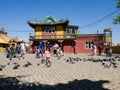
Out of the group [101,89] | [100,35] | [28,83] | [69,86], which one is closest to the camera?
[101,89]

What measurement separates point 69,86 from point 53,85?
64 centimetres

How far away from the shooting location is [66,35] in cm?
4669

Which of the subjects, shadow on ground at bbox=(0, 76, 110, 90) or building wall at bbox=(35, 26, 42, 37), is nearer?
shadow on ground at bbox=(0, 76, 110, 90)

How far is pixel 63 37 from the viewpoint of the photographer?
46.6 metres

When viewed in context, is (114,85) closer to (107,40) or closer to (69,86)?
(69,86)

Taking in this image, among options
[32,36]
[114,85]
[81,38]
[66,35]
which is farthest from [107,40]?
[114,85]

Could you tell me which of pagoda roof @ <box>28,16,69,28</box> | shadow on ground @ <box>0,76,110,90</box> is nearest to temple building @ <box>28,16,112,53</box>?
pagoda roof @ <box>28,16,69,28</box>

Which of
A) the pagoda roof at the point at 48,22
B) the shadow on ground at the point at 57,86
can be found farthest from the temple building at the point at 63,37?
the shadow on ground at the point at 57,86

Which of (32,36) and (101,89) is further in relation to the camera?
(32,36)

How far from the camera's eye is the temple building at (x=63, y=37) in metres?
45.0

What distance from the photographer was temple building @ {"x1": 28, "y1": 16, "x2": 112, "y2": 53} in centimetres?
4500

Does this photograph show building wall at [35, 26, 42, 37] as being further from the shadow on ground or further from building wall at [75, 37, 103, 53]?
the shadow on ground

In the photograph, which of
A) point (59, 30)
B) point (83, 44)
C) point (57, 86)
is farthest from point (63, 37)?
point (57, 86)

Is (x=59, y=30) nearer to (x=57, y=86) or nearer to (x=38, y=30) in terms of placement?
(x=38, y=30)
